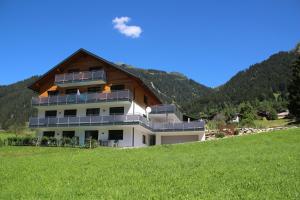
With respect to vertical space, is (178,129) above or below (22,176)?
above

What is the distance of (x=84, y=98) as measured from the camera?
161ft

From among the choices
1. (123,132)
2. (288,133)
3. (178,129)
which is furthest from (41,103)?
(288,133)

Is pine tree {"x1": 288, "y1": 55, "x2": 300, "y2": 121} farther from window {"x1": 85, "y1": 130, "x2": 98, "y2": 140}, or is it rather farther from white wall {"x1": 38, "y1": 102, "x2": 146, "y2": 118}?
window {"x1": 85, "y1": 130, "x2": 98, "y2": 140}

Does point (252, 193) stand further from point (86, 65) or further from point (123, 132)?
point (86, 65)

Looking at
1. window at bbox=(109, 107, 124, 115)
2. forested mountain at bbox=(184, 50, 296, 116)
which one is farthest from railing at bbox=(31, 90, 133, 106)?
forested mountain at bbox=(184, 50, 296, 116)

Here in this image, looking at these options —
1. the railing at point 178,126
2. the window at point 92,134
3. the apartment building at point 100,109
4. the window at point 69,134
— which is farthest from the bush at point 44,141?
the railing at point 178,126

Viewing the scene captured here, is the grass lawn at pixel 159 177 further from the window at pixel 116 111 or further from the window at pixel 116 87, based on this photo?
the window at pixel 116 87

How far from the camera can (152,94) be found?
55.2 m

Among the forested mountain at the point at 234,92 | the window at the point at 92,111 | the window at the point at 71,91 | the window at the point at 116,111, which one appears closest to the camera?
the window at the point at 116,111

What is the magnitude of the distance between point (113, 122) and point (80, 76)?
24.9ft

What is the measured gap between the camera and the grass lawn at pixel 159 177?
602 inches

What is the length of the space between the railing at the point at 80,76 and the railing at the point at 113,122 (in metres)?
4.63

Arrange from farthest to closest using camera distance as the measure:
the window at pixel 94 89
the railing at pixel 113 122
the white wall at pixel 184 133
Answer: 1. the window at pixel 94 89
2. the white wall at pixel 184 133
3. the railing at pixel 113 122

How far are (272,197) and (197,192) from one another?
2593mm
